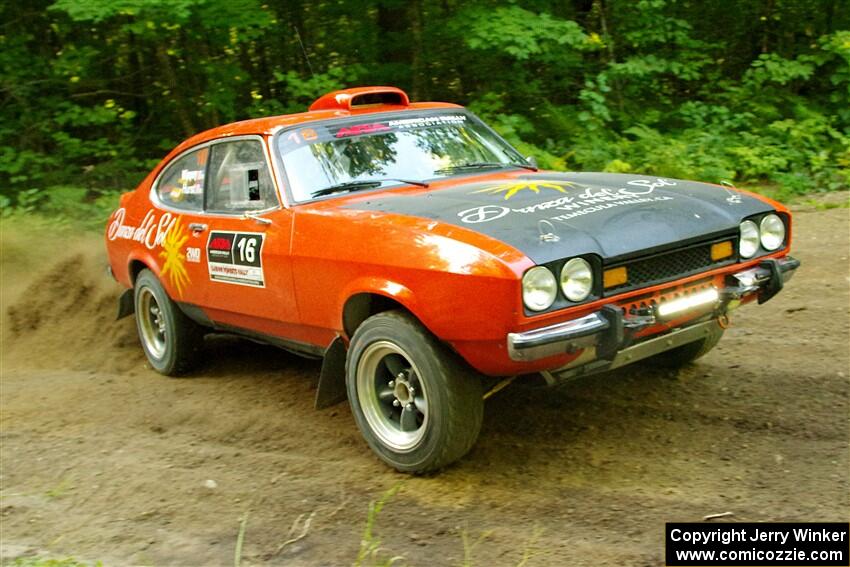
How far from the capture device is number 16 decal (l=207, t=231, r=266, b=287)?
5.11 metres

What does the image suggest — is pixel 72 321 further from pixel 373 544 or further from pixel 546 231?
pixel 546 231

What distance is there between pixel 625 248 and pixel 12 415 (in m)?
4.11

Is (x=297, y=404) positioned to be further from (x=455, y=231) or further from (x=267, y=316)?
(x=455, y=231)

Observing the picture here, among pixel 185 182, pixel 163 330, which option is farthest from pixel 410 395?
pixel 163 330

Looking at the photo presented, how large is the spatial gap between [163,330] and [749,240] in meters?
4.04

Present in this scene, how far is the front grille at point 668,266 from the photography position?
13.3 feet

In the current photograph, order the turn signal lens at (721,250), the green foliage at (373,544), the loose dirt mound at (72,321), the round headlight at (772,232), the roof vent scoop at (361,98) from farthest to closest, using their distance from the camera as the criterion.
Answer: the loose dirt mound at (72,321) < the roof vent scoop at (361,98) < the round headlight at (772,232) < the turn signal lens at (721,250) < the green foliage at (373,544)

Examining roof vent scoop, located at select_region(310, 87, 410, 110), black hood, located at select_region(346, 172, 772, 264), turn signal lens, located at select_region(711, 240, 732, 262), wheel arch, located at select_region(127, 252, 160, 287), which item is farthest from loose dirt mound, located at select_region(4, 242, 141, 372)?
turn signal lens, located at select_region(711, 240, 732, 262)

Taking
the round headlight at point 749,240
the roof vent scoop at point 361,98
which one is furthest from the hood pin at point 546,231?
the roof vent scoop at point 361,98

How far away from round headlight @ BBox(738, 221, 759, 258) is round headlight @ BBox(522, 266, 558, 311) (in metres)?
1.25

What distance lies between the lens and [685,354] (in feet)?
17.9

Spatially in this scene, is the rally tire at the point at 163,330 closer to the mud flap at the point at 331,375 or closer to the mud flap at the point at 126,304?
the mud flap at the point at 126,304

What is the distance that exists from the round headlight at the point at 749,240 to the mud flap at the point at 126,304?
14.6 ft

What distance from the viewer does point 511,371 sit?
392cm
